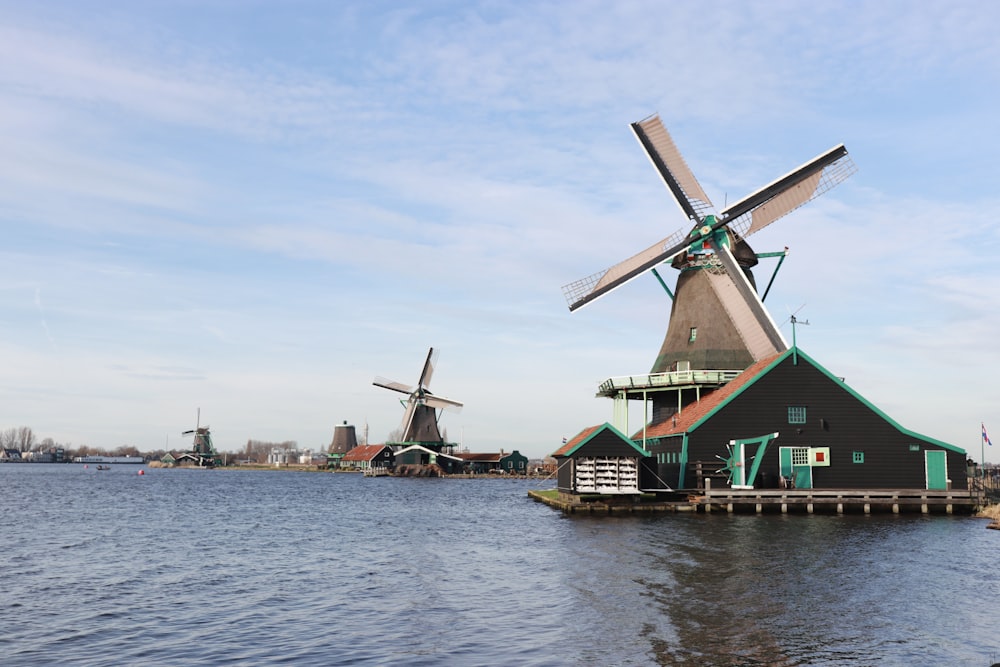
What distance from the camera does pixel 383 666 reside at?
1599 centimetres

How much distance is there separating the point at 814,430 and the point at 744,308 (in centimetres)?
1017

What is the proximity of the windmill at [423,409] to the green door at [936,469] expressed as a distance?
79.2 metres

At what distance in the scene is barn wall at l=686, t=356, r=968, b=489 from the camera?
47375 millimetres

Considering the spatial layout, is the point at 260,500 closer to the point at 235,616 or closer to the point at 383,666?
the point at 235,616

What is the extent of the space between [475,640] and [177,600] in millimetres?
9389

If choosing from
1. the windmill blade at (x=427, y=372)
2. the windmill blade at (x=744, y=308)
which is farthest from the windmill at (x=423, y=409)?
the windmill blade at (x=744, y=308)

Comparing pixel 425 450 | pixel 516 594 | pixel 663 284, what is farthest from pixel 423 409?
pixel 516 594

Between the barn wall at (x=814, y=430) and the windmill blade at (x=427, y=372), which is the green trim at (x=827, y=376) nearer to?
the barn wall at (x=814, y=430)

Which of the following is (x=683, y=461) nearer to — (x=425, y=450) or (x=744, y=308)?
(x=744, y=308)

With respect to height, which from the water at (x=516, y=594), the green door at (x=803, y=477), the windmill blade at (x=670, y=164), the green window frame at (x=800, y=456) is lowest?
the water at (x=516, y=594)

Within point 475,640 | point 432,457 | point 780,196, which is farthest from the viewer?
point 432,457

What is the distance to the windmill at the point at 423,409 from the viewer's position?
4801 inches

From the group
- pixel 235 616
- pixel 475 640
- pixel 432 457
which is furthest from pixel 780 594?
pixel 432 457

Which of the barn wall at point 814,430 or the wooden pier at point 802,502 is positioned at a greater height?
the barn wall at point 814,430
